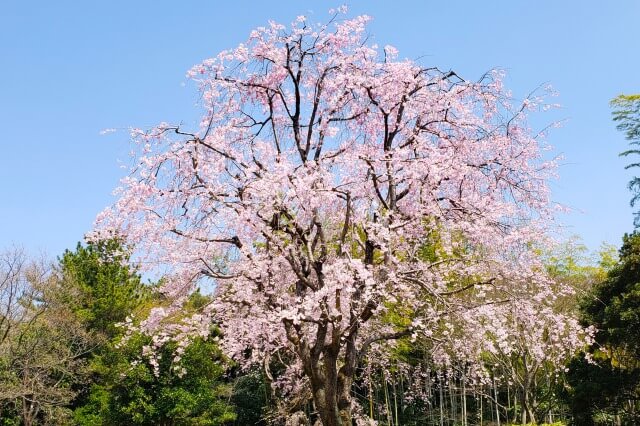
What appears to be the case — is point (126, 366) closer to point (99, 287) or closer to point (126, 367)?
point (126, 367)

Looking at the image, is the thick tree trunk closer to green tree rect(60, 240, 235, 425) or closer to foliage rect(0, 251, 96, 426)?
green tree rect(60, 240, 235, 425)

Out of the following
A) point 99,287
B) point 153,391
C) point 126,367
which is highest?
point 99,287


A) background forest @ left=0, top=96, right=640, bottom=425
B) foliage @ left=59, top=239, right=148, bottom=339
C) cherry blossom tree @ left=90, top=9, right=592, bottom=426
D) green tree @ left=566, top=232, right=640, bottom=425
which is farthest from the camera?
foliage @ left=59, top=239, right=148, bottom=339

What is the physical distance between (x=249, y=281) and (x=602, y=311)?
9.41m

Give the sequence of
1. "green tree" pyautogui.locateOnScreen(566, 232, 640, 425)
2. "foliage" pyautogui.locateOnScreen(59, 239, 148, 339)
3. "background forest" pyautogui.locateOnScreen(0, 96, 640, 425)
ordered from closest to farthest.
Result: 1. "green tree" pyautogui.locateOnScreen(566, 232, 640, 425)
2. "background forest" pyautogui.locateOnScreen(0, 96, 640, 425)
3. "foliage" pyautogui.locateOnScreen(59, 239, 148, 339)

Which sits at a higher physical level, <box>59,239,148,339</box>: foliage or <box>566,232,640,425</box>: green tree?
<box>59,239,148,339</box>: foliage

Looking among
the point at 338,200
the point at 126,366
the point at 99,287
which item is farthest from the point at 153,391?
the point at 338,200

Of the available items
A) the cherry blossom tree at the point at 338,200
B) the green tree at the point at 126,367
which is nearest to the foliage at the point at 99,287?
the green tree at the point at 126,367

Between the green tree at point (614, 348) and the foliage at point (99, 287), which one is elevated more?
the foliage at point (99, 287)

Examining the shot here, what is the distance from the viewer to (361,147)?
9.84 meters

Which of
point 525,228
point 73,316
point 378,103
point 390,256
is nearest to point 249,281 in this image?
point 390,256

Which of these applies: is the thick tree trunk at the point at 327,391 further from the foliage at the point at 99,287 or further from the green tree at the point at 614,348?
the foliage at the point at 99,287

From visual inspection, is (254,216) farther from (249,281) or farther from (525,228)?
(525,228)

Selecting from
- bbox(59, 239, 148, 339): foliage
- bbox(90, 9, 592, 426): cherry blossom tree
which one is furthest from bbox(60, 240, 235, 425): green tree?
bbox(90, 9, 592, 426): cherry blossom tree
